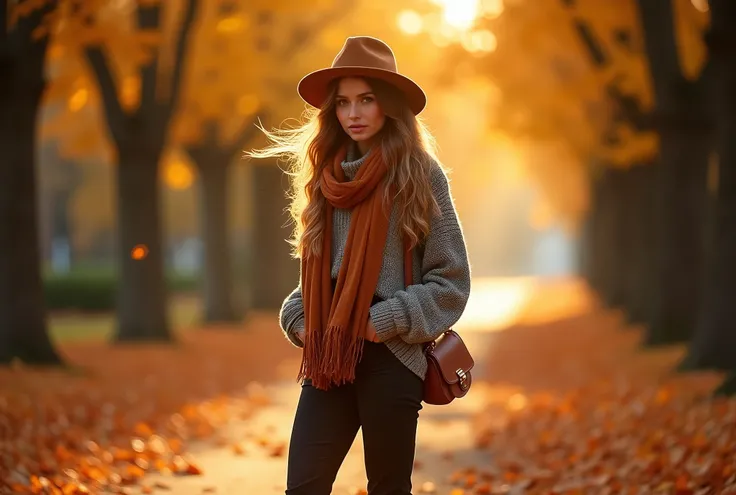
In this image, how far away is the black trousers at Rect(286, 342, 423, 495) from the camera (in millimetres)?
3863

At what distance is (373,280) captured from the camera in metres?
3.86

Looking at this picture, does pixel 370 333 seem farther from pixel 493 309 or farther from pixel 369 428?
pixel 493 309

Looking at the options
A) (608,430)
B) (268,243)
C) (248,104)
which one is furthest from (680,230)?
(268,243)

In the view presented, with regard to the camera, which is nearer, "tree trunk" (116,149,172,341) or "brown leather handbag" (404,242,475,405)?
"brown leather handbag" (404,242,475,405)

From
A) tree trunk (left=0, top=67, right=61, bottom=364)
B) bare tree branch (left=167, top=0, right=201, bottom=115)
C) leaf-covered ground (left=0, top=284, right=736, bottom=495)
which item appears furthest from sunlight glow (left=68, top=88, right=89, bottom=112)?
tree trunk (left=0, top=67, right=61, bottom=364)

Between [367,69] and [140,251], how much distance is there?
38.1 feet

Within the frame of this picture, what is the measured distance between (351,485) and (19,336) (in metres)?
5.32

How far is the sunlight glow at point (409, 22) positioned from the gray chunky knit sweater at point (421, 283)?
17460 millimetres

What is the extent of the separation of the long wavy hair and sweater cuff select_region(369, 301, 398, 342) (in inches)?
10.4

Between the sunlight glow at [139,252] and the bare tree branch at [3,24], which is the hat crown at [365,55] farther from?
the sunlight glow at [139,252]

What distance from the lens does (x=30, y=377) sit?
32.8 feet

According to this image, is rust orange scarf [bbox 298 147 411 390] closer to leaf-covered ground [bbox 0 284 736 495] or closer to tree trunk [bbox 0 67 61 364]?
leaf-covered ground [bbox 0 284 736 495]

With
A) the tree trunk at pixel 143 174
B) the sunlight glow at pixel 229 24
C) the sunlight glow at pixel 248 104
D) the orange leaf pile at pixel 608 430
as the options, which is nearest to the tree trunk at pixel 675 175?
the orange leaf pile at pixel 608 430

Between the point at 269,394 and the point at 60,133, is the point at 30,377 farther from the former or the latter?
the point at 60,133
